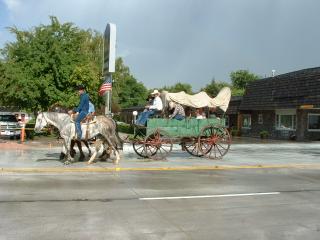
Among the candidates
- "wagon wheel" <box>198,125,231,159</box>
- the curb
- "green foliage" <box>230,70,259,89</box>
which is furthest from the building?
"green foliage" <box>230,70,259,89</box>

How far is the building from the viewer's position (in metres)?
37.6

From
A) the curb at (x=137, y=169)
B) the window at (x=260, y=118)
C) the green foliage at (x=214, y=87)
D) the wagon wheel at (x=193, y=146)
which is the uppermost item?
the green foliage at (x=214, y=87)

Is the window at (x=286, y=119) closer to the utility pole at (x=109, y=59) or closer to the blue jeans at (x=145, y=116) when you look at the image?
the utility pole at (x=109, y=59)

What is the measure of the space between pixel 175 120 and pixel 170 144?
96cm

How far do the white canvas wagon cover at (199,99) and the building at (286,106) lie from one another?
1809 centimetres

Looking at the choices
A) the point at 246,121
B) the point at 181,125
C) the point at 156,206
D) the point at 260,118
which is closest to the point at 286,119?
the point at 260,118

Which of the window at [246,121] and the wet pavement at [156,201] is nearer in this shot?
the wet pavement at [156,201]

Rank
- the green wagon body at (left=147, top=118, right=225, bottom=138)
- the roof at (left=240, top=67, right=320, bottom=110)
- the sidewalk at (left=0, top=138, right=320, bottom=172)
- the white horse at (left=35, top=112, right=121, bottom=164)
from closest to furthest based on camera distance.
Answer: the sidewalk at (left=0, top=138, right=320, bottom=172) → the white horse at (left=35, top=112, right=121, bottom=164) → the green wagon body at (left=147, top=118, right=225, bottom=138) → the roof at (left=240, top=67, right=320, bottom=110)

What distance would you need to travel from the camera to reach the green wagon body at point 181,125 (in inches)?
713

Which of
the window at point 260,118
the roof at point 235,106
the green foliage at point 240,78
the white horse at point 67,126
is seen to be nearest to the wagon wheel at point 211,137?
the white horse at point 67,126

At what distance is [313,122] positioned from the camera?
39.3m

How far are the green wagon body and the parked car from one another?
14.1m

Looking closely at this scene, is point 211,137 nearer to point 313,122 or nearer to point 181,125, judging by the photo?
point 181,125

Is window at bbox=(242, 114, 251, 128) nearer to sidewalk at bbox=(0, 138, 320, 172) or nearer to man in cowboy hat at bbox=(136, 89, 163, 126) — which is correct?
sidewalk at bbox=(0, 138, 320, 172)
